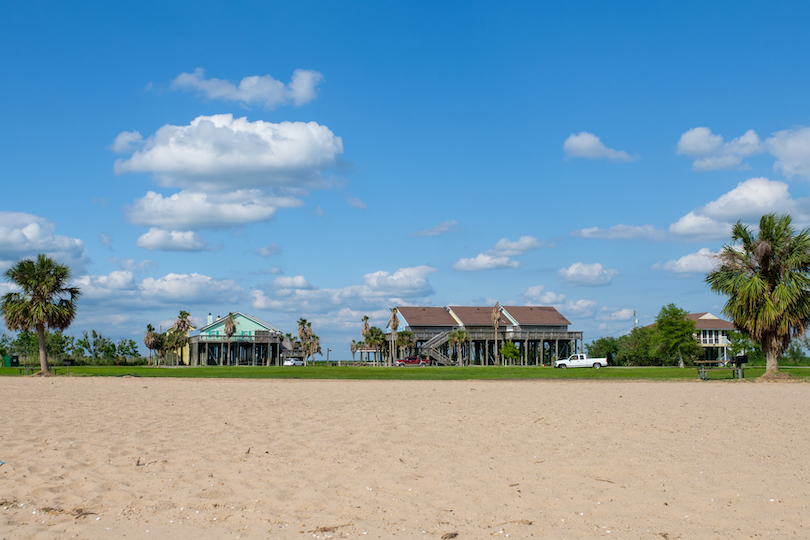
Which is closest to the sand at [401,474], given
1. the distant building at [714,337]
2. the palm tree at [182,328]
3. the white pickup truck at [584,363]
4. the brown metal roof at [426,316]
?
the white pickup truck at [584,363]

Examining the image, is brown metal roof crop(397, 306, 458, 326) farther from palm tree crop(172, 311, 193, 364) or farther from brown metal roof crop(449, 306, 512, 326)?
palm tree crop(172, 311, 193, 364)

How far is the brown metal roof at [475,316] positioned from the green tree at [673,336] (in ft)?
53.4

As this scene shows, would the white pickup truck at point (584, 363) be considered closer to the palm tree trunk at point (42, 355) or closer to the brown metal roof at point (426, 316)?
the brown metal roof at point (426, 316)

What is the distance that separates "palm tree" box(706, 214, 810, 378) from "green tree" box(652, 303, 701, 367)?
118 feet

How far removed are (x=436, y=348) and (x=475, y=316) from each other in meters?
8.33

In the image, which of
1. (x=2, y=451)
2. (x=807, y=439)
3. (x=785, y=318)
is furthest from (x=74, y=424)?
(x=785, y=318)

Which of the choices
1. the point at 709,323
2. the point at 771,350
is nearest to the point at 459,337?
the point at 709,323

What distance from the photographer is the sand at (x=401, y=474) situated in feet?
18.9

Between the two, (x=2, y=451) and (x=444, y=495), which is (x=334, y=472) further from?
(x=2, y=451)

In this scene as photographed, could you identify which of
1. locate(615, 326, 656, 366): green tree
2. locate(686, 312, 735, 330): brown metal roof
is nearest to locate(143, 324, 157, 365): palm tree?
locate(615, 326, 656, 366): green tree

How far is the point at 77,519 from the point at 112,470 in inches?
70.6

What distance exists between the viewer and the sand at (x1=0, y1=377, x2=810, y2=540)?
5.77 meters

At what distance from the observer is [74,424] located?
441 inches

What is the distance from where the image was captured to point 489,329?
7231 centimetres
